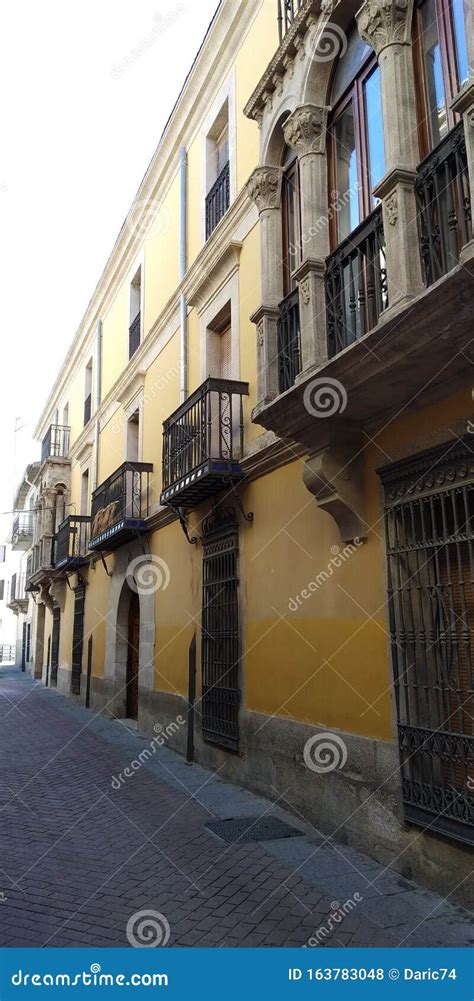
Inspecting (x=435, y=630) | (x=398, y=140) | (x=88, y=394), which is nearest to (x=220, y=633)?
(x=435, y=630)

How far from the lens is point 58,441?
23672 mm

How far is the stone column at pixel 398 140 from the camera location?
462 centimetres

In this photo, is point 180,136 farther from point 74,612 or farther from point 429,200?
point 74,612

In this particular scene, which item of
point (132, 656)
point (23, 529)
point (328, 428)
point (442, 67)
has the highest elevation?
point (23, 529)

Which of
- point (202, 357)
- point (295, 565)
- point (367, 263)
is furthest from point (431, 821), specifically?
point (202, 357)

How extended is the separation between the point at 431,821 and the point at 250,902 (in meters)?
1.30

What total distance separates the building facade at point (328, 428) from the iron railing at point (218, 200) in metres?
0.04

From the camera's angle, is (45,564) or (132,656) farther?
(45,564)

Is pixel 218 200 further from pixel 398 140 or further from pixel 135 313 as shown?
pixel 398 140

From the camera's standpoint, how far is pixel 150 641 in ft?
39.5

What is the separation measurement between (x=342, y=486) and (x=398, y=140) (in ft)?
8.38

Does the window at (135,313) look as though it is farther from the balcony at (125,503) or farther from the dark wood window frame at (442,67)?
the dark wood window frame at (442,67)

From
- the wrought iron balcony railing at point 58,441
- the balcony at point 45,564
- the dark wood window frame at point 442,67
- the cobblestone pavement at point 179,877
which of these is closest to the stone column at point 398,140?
the dark wood window frame at point 442,67

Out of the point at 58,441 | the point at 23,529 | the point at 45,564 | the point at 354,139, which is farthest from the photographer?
the point at 23,529
